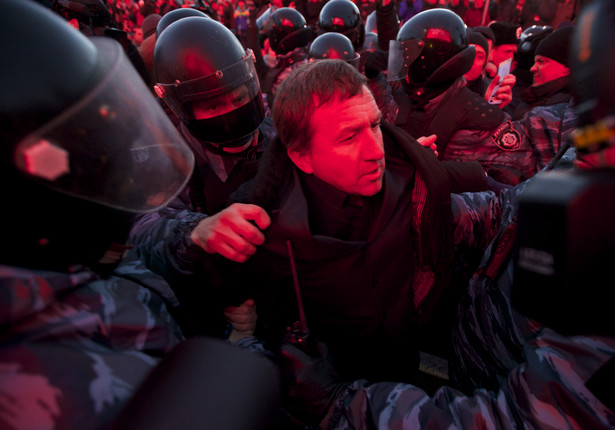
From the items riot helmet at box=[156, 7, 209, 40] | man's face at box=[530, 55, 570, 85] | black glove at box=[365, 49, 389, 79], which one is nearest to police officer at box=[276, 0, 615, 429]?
man's face at box=[530, 55, 570, 85]

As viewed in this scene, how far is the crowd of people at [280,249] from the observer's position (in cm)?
54

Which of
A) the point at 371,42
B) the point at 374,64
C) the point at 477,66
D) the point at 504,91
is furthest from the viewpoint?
the point at 371,42

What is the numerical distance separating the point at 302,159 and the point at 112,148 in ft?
2.75

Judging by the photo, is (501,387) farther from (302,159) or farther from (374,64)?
(374,64)

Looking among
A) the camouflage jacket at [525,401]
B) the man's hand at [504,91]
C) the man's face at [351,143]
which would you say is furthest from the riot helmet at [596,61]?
the man's hand at [504,91]

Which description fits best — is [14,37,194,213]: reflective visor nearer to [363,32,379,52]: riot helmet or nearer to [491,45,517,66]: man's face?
[491,45,517,66]: man's face

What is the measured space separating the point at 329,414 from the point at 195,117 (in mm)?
1746

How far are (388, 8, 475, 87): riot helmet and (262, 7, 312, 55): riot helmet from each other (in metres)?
2.21

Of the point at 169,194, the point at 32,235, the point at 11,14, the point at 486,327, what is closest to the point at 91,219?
the point at 32,235

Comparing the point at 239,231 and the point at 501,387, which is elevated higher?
the point at 239,231

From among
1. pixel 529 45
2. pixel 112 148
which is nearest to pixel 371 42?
pixel 529 45

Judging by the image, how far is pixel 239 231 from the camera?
1.19 meters

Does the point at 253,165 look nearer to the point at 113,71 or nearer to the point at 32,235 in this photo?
the point at 113,71

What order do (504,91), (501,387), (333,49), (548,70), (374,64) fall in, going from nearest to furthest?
(501,387) → (548,70) → (504,91) → (333,49) → (374,64)
